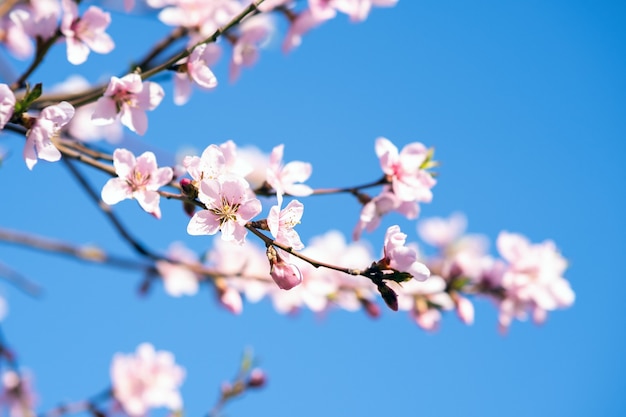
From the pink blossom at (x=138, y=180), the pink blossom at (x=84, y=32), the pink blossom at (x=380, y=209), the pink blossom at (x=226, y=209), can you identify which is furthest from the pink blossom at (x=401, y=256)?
the pink blossom at (x=84, y=32)

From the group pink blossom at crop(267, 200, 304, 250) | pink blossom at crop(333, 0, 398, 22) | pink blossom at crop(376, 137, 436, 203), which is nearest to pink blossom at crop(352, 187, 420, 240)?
pink blossom at crop(376, 137, 436, 203)

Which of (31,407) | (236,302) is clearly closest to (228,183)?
(236,302)

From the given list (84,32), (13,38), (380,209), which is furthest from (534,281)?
(13,38)

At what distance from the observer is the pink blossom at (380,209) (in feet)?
6.68

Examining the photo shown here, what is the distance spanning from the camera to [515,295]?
9.81 feet

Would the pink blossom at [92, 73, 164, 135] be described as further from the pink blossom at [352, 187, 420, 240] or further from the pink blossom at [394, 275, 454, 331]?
the pink blossom at [394, 275, 454, 331]

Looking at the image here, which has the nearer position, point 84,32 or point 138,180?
point 138,180

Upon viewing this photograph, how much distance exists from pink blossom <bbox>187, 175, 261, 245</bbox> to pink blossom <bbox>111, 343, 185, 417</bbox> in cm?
225

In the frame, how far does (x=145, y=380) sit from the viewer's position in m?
3.53

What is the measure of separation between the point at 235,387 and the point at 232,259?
40.9 inches

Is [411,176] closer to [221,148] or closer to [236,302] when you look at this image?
[221,148]

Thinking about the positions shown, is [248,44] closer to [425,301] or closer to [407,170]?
[407,170]

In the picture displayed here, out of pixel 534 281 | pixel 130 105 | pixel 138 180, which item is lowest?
pixel 138 180

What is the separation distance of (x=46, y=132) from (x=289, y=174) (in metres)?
0.73
